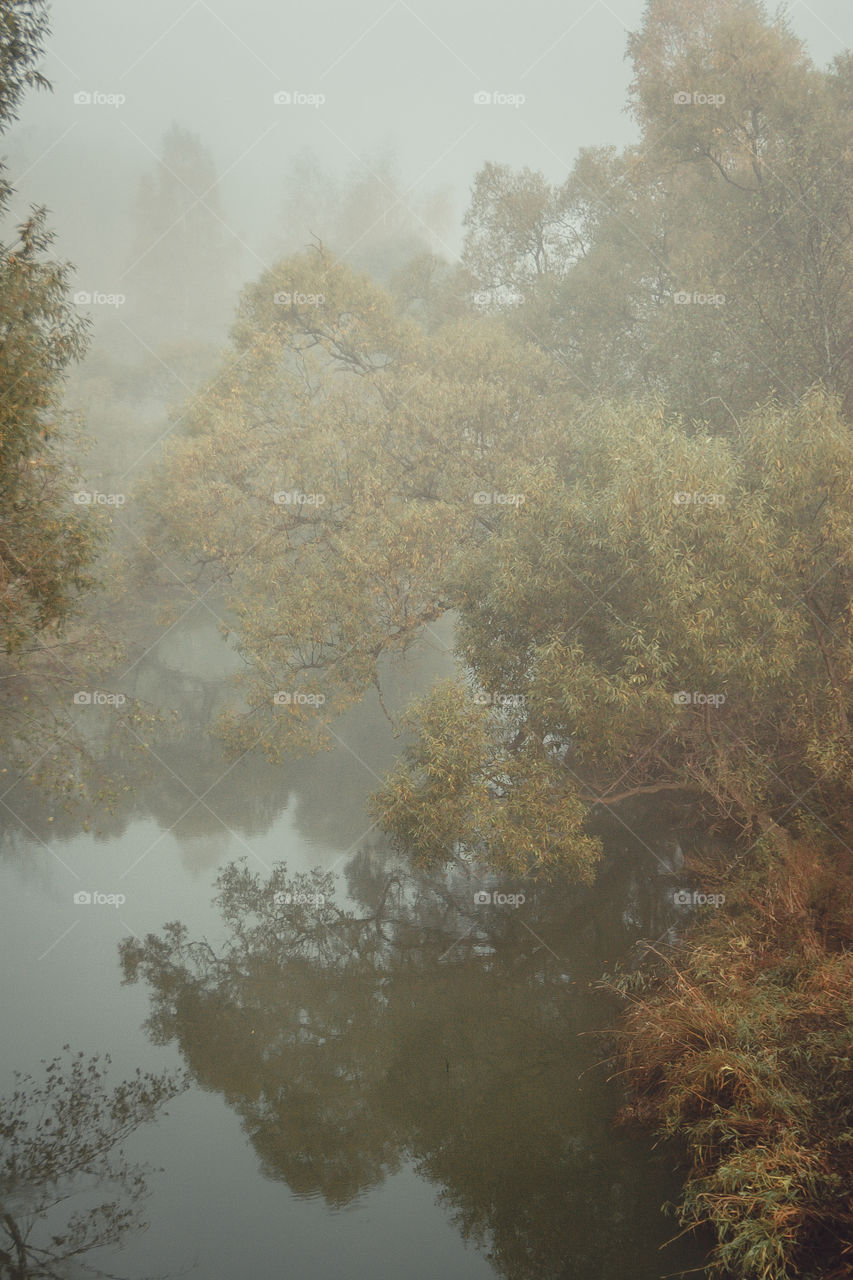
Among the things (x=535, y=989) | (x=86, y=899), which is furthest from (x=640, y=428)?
(x=86, y=899)

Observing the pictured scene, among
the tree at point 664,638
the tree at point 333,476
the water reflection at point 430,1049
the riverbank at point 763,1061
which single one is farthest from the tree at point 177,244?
the riverbank at point 763,1061

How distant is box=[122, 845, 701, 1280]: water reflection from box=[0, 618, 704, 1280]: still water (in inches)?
1.3

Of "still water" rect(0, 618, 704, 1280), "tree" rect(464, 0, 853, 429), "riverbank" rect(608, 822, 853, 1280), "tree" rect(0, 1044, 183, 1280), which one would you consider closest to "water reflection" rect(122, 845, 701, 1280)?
"still water" rect(0, 618, 704, 1280)

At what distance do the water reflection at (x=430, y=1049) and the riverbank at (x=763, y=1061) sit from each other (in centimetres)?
78

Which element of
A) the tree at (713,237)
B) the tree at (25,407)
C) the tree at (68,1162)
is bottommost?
the tree at (68,1162)

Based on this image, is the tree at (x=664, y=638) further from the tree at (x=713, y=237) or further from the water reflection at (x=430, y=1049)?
the tree at (x=713, y=237)

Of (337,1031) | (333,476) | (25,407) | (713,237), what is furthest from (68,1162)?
(713,237)

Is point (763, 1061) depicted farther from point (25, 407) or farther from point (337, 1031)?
point (25, 407)

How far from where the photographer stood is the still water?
31.3ft

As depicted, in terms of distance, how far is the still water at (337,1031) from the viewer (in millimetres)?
9531

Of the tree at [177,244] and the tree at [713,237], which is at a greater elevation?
the tree at [177,244]

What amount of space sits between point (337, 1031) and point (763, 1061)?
244 inches

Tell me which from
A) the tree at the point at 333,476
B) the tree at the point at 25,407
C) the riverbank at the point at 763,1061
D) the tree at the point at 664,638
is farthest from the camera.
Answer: the tree at the point at 333,476

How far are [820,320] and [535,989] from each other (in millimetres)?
16758
